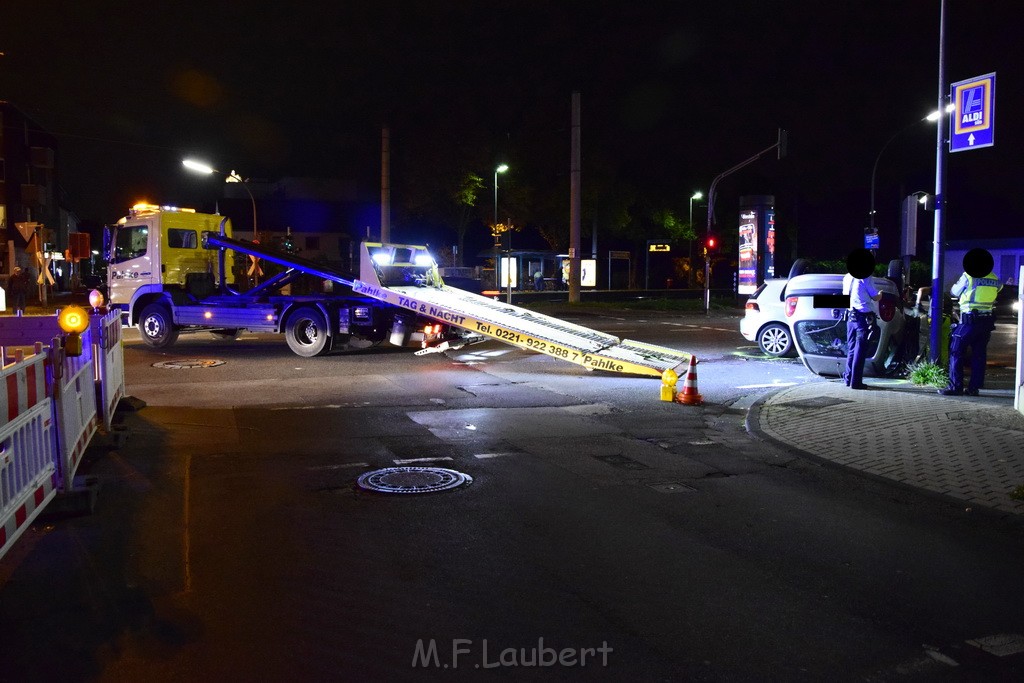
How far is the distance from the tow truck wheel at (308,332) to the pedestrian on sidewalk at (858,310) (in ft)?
32.1

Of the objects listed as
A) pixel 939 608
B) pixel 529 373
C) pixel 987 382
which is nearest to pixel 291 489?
pixel 939 608

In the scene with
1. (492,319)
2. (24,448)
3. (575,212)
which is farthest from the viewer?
(575,212)

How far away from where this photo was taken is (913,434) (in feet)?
29.2

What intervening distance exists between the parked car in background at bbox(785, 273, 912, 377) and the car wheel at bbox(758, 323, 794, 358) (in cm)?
332

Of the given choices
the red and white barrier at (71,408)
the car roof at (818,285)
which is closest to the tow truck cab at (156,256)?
the red and white barrier at (71,408)

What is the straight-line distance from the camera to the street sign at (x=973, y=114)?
11828 millimetres

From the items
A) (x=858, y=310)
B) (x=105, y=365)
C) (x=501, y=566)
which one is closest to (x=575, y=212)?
(x=858, y=310)

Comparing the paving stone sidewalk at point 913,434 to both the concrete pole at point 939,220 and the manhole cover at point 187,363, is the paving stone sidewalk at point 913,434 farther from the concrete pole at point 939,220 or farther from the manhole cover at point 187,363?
the manhole cover at point 187,363

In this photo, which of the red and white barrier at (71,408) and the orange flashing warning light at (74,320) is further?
the orange flashing warning light at (74,320)

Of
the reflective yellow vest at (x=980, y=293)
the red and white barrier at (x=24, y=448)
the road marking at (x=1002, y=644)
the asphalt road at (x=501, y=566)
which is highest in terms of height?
the reflective yellow vest at (x=980, y=293)

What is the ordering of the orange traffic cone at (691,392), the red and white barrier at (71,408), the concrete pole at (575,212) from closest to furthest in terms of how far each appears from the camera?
the red and white barrier at (71,408) < the orange traffic cone at (691,392) < the concrete pole at (575,212)

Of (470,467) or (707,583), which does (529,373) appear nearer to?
(470,467)

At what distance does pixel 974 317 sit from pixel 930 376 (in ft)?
4.60

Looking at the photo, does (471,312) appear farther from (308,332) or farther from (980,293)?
(980,293)
